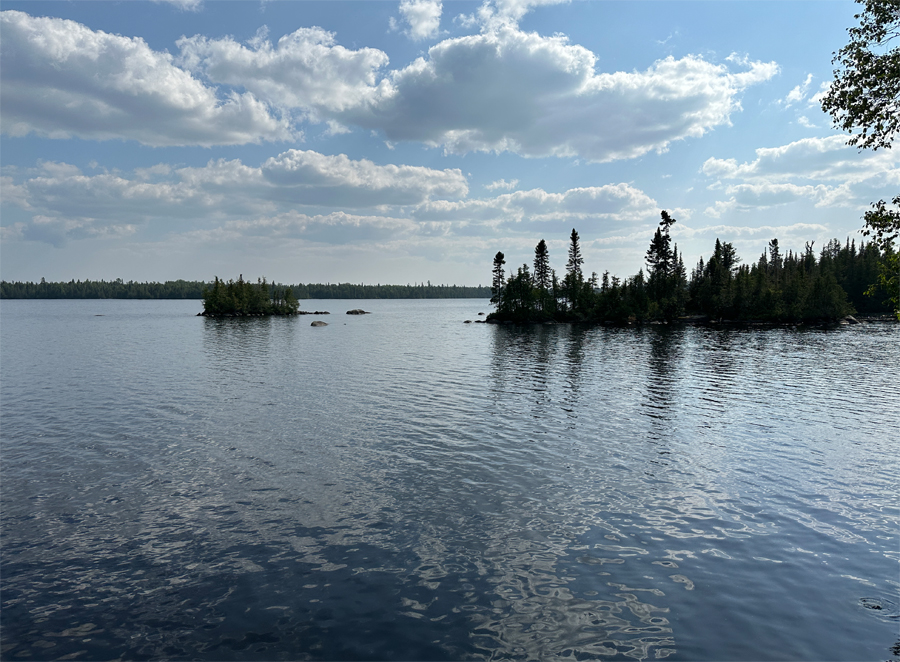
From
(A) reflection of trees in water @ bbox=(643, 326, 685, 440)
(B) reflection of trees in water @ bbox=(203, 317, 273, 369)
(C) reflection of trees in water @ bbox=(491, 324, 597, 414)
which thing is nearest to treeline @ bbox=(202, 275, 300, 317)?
(B) reflection of trees in water @ bbox=(203, 317, 273, 369)

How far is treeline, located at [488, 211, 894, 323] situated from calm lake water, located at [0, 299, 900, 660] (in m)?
120

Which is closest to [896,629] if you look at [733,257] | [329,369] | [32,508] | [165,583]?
[165,583]

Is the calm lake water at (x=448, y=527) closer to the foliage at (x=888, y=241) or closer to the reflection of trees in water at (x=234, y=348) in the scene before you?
the foliage at (x=888, y=241)

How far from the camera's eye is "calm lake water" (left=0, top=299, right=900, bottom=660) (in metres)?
11.8

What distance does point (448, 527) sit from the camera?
679 inches

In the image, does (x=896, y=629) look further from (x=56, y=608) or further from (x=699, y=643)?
(x=56, y=608)

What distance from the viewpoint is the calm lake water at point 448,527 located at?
1176 cm

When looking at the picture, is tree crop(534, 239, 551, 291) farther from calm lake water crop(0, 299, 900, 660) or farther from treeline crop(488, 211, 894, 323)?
calm lake water crop(0, 299, 900, 660)

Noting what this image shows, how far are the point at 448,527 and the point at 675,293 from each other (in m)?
156

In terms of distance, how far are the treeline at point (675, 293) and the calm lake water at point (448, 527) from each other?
120 m

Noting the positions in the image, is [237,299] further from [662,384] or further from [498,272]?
[662,384]

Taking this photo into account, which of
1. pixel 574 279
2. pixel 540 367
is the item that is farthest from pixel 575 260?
pixel 540 367

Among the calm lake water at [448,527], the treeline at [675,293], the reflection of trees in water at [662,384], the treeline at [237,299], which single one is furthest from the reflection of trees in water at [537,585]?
the treeline at [237,299]

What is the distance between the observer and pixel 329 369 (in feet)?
188
